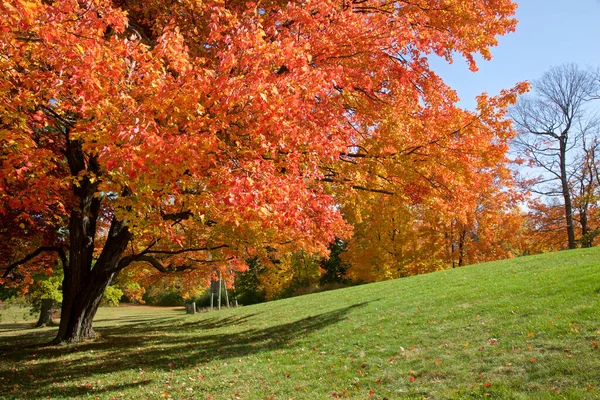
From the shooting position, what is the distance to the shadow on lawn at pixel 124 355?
752 cm

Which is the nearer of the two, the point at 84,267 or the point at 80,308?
the point at 80,308

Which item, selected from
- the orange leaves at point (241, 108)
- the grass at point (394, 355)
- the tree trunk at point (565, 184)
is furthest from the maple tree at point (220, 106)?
the tree trunk at point (565, 184)

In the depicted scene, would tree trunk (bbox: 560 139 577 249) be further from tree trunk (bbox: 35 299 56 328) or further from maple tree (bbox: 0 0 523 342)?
tree trunk (bbox: 35 299 56 328)

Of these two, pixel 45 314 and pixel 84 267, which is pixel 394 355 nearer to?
pixel 84 267

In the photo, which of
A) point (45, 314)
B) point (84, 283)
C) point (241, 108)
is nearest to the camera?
point (241, 108)

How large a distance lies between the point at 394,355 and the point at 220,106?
540 cm

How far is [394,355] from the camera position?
278 inches

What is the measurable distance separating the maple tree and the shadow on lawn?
5.98 feet

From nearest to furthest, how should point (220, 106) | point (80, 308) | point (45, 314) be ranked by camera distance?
point (220, 106) < point (80, 308) < point (45, 314)

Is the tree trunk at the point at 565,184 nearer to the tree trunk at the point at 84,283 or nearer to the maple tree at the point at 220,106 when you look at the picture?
the maple tree at the point at 220,106

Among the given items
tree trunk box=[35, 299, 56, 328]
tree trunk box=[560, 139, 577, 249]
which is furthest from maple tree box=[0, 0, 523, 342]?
tree trunk box=[560, 139, 577, 249]

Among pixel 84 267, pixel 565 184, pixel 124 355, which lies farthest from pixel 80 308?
pixel 565 184

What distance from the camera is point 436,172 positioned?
9.53 metres

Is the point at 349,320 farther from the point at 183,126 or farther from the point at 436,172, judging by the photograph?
the point at 183,126
